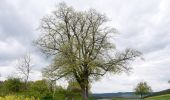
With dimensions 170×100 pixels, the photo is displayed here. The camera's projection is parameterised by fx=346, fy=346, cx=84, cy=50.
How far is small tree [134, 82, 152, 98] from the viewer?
11850 centimetres

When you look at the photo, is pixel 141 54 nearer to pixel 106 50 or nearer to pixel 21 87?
pixel 106 50

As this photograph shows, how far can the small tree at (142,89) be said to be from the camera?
4665 inches

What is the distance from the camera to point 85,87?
45.2 metres

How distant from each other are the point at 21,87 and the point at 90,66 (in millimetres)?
18310

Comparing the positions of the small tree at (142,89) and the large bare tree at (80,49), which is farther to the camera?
the small tree at (142,89)

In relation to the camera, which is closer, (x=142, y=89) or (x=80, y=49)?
(x=80, y=49)

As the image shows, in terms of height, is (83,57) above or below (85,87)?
above

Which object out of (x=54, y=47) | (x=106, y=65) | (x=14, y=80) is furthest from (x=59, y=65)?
(x=14, y=80)

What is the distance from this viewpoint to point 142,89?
118625mm

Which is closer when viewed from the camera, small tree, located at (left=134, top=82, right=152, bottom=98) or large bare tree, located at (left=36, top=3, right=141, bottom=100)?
large bare tree, located at (left=36, top=3, right=141, bottom=100)

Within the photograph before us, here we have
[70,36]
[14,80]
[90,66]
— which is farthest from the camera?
[14,80]

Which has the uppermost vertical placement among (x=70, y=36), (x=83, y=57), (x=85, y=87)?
(x=70, y=36)

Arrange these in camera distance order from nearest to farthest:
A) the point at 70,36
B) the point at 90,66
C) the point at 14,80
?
the point at 90,66 → the point at 70,36 → the point at 14,80

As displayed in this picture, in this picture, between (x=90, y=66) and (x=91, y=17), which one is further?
(x=91, y=17)
